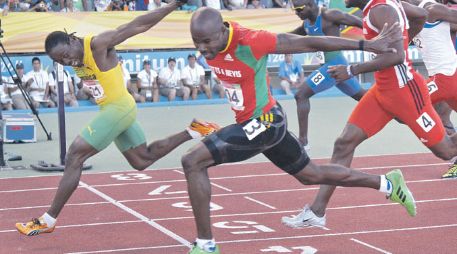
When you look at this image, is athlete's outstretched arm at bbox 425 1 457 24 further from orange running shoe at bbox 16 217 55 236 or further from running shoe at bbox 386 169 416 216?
orange running shoe at bbox 16 217 55 236

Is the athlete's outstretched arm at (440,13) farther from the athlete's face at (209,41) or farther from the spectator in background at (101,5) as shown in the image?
the spectator in background at (101,5)

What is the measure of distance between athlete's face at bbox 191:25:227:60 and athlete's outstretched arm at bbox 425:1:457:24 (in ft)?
12.3

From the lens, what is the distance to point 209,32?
661 cm

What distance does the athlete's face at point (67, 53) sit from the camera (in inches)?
329

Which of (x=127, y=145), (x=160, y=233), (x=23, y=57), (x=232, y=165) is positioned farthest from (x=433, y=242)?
(x=23, y=57)

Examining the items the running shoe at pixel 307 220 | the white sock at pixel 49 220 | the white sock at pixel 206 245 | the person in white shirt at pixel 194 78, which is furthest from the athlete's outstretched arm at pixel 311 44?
the person in white shirt at pixel 194 78

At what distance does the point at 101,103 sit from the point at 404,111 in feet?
9.18

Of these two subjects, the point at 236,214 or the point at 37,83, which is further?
the point at 37,83

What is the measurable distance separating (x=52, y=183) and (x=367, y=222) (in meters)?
4.40

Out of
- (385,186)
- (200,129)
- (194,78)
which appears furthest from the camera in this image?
(194,78)

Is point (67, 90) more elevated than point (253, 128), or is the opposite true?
point (253, 128)

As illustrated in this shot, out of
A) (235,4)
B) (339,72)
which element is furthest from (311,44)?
(235,4)

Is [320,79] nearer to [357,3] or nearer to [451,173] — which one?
[451,173]

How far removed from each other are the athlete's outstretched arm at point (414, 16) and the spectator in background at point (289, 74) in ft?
47.0
